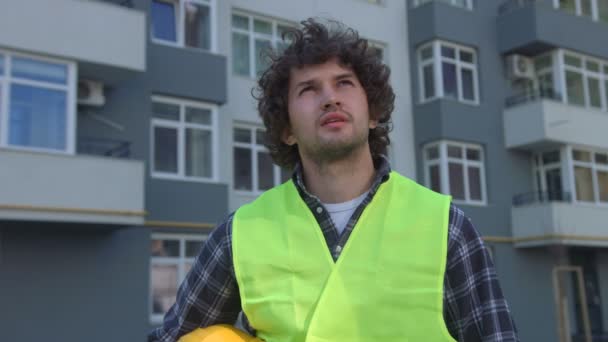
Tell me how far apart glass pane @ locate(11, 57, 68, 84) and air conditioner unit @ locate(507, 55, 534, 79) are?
13.2 meters

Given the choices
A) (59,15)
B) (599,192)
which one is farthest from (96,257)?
(599,192)

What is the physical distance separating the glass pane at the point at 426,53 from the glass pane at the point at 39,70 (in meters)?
10.6

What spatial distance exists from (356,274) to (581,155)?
2091 cm

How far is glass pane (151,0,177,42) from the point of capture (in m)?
15.6

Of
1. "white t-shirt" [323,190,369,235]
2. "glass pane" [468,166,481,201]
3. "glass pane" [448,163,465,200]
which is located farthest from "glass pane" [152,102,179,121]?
"white t-shirt" [323,190,369,235]

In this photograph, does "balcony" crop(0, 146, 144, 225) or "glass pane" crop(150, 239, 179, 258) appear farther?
"glass pane" crop(150, 239, 179, 258)

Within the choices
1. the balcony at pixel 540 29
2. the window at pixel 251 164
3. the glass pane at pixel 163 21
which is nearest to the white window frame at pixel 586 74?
the balcony at pixel 540 29

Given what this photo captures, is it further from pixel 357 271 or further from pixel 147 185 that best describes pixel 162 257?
pixel 357 271

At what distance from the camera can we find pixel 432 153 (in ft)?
65.3

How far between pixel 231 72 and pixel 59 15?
462cm

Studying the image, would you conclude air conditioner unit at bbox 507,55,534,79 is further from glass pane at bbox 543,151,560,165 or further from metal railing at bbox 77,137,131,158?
metal railing at bbox 77,137,131,158

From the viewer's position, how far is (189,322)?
2494 mm

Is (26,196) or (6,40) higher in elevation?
(6,40)

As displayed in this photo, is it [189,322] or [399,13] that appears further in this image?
[399,13]
